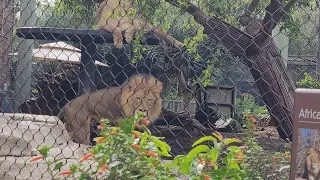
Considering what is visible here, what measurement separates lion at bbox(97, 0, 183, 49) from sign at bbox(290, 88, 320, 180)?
1526 mm

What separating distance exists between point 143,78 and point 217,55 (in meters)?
0.80

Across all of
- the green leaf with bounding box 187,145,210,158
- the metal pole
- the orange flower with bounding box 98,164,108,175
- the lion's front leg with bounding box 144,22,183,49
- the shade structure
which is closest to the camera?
the orange flower with bounding box 98,164,108,175

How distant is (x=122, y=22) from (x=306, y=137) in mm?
1981

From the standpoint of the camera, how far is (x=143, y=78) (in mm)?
3420

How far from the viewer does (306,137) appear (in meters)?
1.19

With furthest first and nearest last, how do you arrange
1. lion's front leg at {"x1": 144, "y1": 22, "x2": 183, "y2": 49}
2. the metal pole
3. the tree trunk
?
1. lion's front leg at {"x1": 144, "y1": 22, "x2": 183, "y2": 49}
2. the metal pole
3. the tree trunk

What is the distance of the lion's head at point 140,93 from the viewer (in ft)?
10.9

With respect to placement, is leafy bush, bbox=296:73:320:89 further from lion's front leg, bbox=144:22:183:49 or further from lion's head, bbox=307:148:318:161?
lion's head, bbox=307:148:318:161

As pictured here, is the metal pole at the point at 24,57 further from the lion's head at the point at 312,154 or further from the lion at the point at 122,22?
the lion's head at the point at 312,154

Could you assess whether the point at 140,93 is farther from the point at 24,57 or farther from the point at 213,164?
the point at 213,164

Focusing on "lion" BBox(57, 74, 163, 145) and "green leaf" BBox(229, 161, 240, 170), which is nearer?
"green leaf" BBox(229, 161, 240, 170)

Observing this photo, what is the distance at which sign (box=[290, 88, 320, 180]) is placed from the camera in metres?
1.18

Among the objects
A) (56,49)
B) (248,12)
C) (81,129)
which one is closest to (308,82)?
(248,12)

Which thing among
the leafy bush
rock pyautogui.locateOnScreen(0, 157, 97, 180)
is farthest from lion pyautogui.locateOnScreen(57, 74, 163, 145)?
the leafy bush
